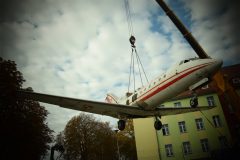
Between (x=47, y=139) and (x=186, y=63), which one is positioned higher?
(x=186, y=63)

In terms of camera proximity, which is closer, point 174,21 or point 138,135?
point 174,21

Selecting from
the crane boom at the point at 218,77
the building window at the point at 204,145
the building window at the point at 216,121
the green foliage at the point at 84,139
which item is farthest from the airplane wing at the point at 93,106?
the green foliage at the point at 84,139

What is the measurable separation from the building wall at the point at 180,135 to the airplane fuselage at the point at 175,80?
72.2 feet

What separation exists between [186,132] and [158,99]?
24465 mm

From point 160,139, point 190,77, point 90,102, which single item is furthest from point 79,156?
point 190,77

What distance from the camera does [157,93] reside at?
13.3 metres

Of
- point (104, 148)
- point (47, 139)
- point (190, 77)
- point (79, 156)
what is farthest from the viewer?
point (104, 148)

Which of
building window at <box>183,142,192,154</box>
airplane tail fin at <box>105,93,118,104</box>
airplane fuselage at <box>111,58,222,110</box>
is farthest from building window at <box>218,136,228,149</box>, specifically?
airplane fuselage at <box>111,58,222,110</box>

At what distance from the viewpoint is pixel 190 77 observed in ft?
39.9

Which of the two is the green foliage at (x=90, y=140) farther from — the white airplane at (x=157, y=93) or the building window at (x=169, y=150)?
the white airplane at (x=157, y=93)

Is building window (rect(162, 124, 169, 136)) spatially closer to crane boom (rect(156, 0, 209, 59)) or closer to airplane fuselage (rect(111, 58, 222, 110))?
crane boom (rect(156, 0, 209, 59))

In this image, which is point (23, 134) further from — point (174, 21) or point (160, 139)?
Answer: point (160, 139)

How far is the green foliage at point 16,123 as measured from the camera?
1938 centimetres

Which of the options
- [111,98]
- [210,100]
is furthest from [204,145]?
[111,98]
